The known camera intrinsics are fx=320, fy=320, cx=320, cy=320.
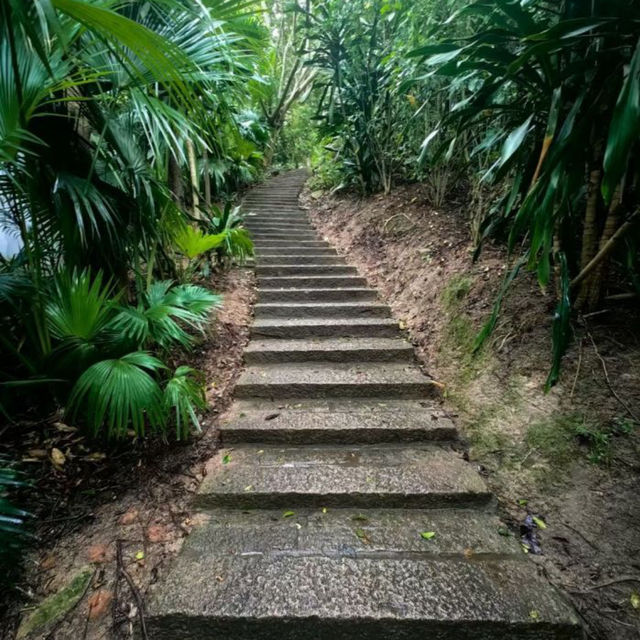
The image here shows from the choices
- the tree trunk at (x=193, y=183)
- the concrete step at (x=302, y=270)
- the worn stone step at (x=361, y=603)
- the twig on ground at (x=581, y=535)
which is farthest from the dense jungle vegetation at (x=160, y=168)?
the concrete step at (x=302, y=270)

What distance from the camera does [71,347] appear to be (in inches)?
71.2

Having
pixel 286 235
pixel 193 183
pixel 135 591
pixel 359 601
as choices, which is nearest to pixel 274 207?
pixel 286 235

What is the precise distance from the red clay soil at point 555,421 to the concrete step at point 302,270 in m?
1.48

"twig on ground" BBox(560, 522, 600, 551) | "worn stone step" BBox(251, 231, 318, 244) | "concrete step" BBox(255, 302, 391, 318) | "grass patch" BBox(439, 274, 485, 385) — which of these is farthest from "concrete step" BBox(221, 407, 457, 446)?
"worn stone step" BBox(251, 231, 318, 244)

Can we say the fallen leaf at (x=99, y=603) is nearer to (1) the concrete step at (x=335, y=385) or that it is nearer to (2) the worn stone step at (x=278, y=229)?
(1) the concrete step at (x=335, y=385)

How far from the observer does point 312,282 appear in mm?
3896

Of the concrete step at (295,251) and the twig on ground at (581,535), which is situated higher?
the concrete step at (295,251)

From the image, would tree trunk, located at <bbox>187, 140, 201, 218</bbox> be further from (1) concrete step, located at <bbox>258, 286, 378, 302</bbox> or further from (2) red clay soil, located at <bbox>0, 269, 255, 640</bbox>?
(2) red clay soil, located at <bbox>0, 269, 255, 640</bbox>

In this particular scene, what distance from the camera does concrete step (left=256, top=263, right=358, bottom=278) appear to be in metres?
4.14

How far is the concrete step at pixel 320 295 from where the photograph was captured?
3.64 m

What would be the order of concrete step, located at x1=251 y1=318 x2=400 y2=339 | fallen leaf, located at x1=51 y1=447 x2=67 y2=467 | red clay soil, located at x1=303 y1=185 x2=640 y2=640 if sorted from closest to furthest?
red clay soil, located at x1=303 y1=185 x2=640 y2=640
fallen leaf, located at x1=51 y1=447 x2=67 y2=467
concrete step, located at x1=251 y1=318 x2=400 y2=339

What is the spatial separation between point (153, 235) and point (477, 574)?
8.83 feet

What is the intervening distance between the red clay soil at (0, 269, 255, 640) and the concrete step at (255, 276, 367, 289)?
1.98 m

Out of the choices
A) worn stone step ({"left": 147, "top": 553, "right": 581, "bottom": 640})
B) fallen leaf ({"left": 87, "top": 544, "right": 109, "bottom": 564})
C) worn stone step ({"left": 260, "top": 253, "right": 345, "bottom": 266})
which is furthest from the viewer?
worn stone step ({"left": 260, "top": 253, "right": 345, "bottom": 266})
